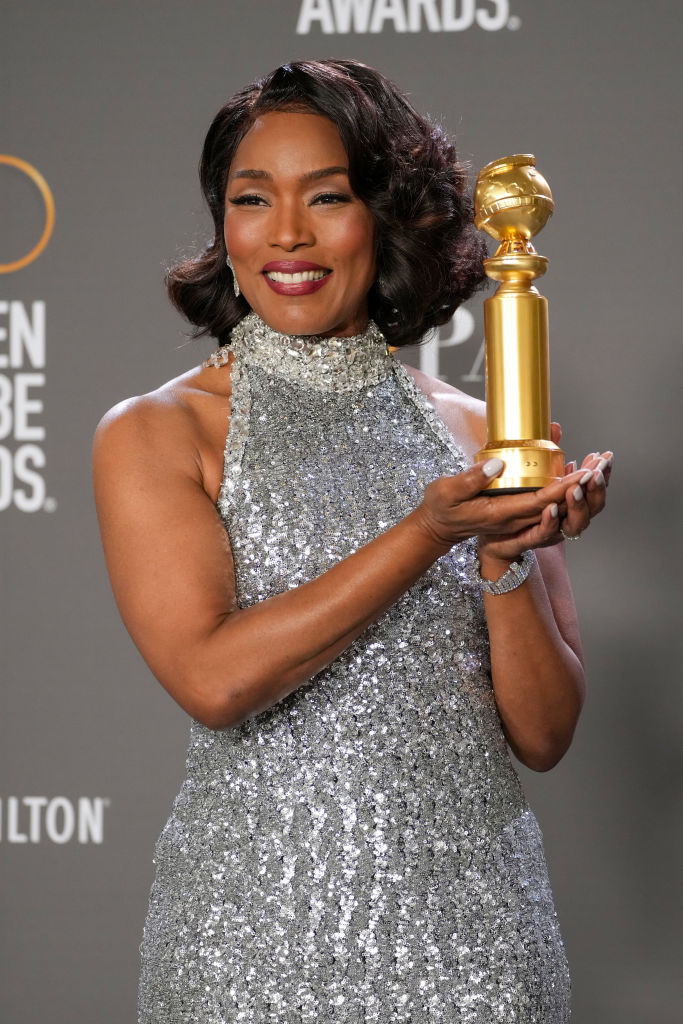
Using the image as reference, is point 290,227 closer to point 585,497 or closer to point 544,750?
point 585,497

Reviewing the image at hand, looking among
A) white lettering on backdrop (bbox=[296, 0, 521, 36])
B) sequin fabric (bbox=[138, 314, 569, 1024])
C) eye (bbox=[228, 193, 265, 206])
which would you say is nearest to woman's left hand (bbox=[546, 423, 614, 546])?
sequin fabric (bbox=[138, 314, 569, 1024])

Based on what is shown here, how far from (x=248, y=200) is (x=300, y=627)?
499 millimetres

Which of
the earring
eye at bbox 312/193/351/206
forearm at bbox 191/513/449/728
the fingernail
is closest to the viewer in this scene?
the fingernail

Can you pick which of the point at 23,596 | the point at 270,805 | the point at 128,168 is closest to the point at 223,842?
the point at 270,805

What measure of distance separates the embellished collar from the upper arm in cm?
16

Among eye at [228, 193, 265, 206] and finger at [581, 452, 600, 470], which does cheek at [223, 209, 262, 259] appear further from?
finger at [581, 452, 600, 470]

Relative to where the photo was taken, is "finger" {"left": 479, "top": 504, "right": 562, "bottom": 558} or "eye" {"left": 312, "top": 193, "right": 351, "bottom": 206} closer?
"finger" {"left": 479, "top": 504, "right": 562, "bottom": 558}

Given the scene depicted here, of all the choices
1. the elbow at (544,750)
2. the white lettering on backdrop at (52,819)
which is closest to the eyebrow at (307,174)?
the elbow at (544,750)

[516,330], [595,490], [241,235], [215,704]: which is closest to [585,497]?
[595,490]

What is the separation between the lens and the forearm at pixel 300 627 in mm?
1282

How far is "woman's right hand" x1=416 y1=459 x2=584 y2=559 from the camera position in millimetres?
1177

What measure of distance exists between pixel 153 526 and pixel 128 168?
1625mm

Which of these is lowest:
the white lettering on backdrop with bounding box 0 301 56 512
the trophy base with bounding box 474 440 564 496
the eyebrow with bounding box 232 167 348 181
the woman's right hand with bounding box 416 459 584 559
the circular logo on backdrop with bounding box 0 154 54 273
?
the woman's right hand with bounding box 416 459 584 559

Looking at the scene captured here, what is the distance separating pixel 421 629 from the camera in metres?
1.47
